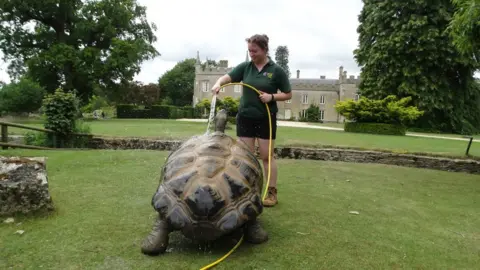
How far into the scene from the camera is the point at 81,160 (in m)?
7.36

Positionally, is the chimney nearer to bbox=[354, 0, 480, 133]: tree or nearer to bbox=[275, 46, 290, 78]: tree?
bbox=[275, 46, 290, 78]: tree

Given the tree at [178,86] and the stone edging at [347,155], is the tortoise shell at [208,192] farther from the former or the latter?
the tree at [178,86]

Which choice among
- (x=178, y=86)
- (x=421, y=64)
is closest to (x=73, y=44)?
(x=421, y=64)

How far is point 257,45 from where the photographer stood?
4027mm

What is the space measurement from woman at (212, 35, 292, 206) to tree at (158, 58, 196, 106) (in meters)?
70.0

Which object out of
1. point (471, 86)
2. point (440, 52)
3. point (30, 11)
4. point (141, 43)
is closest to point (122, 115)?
point (141, 43)

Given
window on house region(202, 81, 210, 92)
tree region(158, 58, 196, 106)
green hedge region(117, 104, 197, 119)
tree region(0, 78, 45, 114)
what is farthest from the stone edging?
tree region(158, 58, 196, 106)

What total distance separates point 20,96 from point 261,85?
3612cm

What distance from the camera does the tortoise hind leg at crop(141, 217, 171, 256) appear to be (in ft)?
9.50

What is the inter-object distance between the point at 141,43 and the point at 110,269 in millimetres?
28828

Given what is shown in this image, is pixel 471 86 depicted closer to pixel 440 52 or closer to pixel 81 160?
pixel 440 52

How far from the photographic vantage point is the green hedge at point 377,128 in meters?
19.5

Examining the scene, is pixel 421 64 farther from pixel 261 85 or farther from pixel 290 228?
pixel 290 228

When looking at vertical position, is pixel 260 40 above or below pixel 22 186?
above
